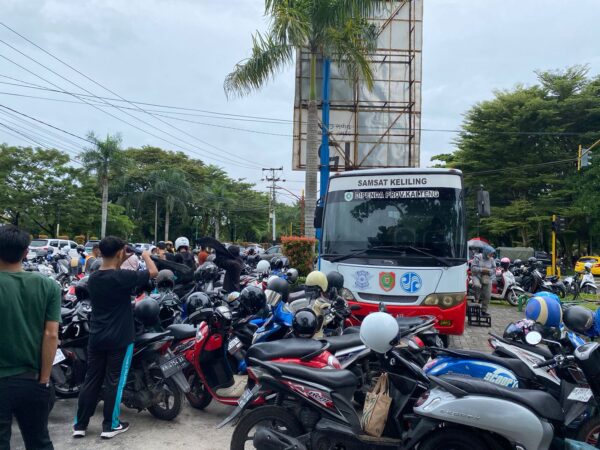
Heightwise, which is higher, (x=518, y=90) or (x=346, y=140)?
(x=518, y=90)

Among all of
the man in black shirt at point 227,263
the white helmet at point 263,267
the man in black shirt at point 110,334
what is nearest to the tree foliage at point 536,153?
the white helmet at point 263,267

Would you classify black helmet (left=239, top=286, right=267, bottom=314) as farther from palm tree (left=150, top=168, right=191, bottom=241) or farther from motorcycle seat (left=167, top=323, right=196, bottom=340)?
palm tree (left=150, top=168, right=191, bottom=241)

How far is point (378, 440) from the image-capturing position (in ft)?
11.3

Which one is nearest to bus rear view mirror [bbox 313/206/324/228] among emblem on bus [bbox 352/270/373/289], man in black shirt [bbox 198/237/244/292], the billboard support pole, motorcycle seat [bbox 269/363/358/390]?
emblem on bus [bbox 352/270/373/289]

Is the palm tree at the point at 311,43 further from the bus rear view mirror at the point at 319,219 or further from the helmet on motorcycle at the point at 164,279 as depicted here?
the helmet on motorcycle at the point at 164,279

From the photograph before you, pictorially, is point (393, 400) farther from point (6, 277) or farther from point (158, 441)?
point (6, 277)

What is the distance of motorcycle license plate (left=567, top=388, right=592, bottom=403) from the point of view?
359 centimetres

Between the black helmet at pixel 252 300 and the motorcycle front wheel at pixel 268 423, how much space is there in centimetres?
151

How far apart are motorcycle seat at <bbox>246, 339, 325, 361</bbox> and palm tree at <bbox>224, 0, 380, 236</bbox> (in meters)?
9.35

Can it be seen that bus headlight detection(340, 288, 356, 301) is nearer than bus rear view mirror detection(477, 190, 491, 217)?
Yes

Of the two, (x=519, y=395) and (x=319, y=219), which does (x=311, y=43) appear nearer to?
(x=319, y=219)

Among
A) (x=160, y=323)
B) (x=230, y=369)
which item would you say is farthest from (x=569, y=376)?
(x=160, y=323)

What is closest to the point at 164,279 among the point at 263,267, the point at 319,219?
the point at 319,219

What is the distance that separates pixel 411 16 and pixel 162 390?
20.0 meters
